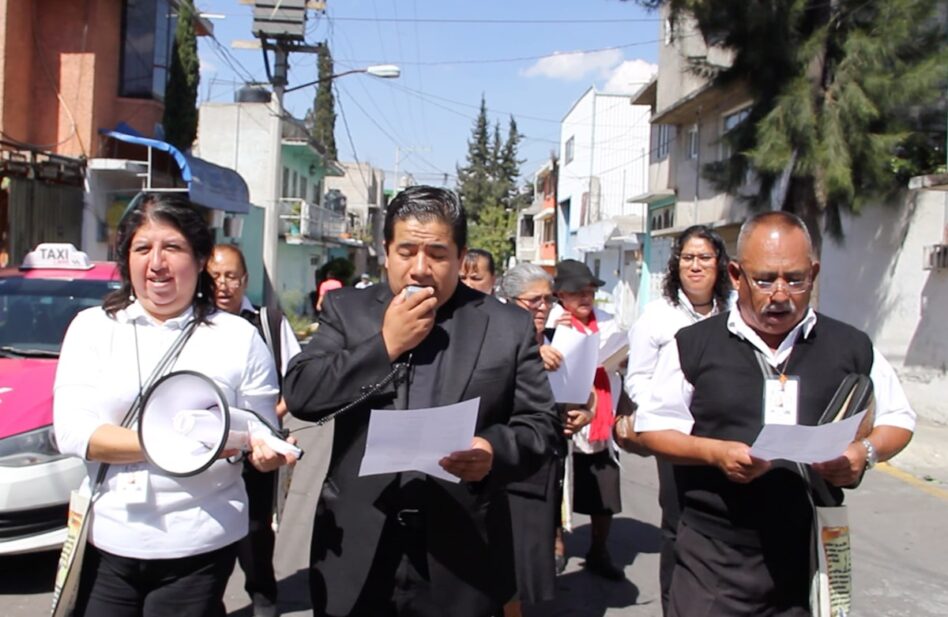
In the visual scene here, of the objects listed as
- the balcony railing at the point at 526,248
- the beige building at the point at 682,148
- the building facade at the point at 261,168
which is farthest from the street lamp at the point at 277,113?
the balcony railing at the point at 526,248

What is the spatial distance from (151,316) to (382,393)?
832mm

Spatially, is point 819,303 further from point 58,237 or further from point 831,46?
point 58,237

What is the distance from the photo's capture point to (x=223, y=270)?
440 cm

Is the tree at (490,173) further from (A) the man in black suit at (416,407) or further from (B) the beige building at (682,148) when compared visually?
(A) the man in black suit at (416,407)

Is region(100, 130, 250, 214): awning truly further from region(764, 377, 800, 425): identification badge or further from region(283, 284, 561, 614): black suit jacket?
region(764, 377, 800, 425): identification badge

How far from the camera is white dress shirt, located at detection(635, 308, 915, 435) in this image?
104 inches

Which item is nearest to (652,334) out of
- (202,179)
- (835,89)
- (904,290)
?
(835,89)

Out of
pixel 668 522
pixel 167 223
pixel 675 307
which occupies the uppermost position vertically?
pixel 167 223

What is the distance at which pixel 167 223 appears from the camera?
2705 millimetres

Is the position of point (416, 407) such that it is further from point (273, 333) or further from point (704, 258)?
point (704, 258)

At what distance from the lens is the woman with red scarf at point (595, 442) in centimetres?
507

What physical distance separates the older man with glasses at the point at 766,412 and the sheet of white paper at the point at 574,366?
1.59 metres

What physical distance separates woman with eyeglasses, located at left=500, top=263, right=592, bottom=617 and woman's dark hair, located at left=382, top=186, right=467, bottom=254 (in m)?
1.04

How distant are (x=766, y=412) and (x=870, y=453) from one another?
307mm
